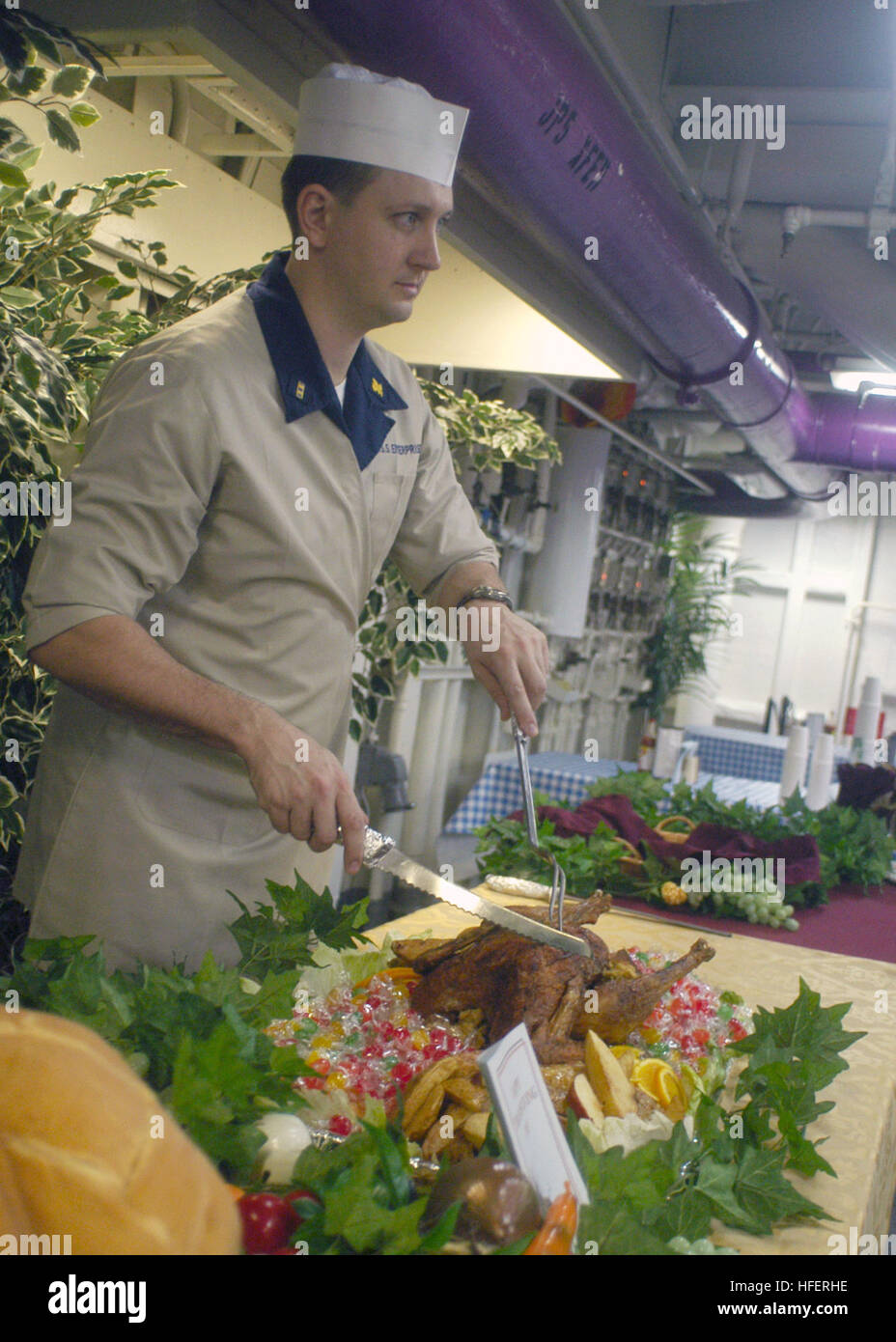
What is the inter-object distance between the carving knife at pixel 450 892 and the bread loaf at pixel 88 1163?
610mm

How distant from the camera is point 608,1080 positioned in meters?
1.21

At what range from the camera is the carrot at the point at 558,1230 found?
2.56 feet

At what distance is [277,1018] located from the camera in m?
1.17

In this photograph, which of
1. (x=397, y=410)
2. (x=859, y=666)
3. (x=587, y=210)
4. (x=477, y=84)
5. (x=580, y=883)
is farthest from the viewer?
(x=859, y=666)

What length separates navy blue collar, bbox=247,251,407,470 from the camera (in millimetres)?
1553

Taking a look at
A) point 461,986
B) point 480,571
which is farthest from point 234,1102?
point 480,571

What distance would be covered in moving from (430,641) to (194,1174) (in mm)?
3531

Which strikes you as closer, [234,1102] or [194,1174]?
[194,1174]

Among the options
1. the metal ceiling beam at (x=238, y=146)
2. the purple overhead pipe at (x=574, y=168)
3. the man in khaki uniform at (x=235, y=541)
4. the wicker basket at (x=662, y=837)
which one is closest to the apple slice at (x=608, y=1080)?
the man in khaki uniform at (x=235, y=541)

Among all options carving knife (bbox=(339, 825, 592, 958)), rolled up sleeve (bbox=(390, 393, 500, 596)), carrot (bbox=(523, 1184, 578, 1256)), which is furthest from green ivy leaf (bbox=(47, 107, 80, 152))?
carrot (bbox=(523, 1184, 578, 1256))

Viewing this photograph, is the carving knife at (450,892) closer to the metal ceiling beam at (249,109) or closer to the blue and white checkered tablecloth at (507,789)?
the metal ceiling beam at (249,109)

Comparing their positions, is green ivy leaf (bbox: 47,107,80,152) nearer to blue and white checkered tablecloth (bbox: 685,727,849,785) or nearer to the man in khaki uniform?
the man in khaki uniform

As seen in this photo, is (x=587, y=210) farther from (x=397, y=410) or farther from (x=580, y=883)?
(x=580, y=883)

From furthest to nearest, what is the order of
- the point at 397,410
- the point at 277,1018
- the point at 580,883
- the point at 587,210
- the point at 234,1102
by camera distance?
the point at 587,210
the point at 580,883
the point at 397,410
the point at 277,1018
the point at 234,1102
